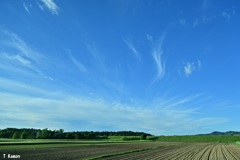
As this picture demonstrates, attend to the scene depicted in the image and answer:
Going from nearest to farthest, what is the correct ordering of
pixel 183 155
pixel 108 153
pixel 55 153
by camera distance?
pixel 55 153
pixel 183 155
pixel 108 153

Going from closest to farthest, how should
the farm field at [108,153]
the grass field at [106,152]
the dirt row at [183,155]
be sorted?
the farm field at [108,153]
the grass field at [106,152]
the dirt row at [183,155]

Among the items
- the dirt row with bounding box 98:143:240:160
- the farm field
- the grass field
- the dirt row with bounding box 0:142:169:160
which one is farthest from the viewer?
the dirt row with bounding box 98:143:240:160

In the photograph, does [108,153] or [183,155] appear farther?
[108,153]

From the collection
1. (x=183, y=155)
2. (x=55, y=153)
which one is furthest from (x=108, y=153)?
(x=183, y=155)

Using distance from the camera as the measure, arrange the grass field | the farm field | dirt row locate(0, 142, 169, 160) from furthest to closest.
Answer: the grass field < the farm field < dirt row locate(0, 142, 169, 160)

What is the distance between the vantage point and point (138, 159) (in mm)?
33906

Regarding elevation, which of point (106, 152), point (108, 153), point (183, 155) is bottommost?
point (183, 155)

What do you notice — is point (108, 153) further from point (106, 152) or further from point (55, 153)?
point (55, 153)

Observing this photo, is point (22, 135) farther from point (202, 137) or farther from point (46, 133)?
point (202, 137)

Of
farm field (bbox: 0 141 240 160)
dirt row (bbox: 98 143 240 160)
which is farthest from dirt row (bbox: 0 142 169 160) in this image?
dirt row (bbox: 98 143 240 160)

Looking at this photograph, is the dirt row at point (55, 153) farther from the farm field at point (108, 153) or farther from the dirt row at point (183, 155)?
the dirt row at point (183, 155)

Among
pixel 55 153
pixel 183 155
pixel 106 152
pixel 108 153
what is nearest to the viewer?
pixel 55 153

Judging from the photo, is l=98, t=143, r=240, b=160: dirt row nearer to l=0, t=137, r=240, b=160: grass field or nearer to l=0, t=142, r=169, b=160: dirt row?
l=0, t=137, r=240, b=160: grass field

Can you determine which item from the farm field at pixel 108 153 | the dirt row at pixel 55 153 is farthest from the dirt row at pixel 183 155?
the dirt row at pixel 55 153
